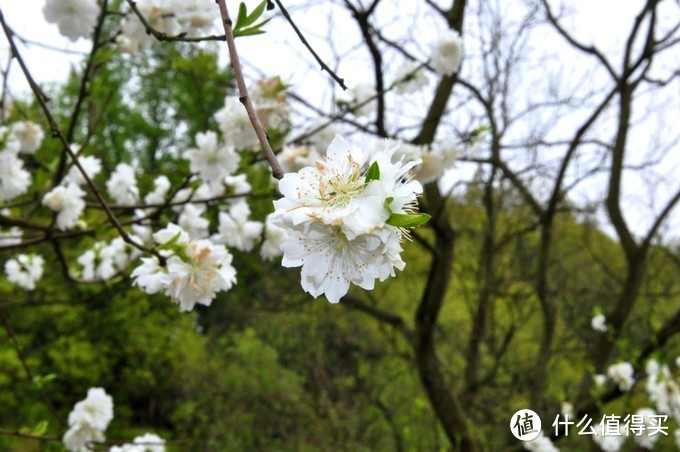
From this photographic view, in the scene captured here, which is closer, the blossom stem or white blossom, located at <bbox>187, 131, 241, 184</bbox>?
the blossom stem

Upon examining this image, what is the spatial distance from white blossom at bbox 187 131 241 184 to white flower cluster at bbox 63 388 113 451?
737 millimetres

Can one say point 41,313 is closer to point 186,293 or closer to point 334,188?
point 186,293

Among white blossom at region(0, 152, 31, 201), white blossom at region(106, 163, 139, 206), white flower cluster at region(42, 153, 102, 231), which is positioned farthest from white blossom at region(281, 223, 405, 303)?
white blossom at region(106, 163, 139, 206)

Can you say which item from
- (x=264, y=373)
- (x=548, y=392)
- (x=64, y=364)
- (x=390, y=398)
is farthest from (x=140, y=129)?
(x=548, y=392)

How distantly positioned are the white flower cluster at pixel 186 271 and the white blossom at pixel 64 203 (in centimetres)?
81

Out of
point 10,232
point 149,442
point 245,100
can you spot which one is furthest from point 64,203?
point 245,100

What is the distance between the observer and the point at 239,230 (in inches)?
72.9

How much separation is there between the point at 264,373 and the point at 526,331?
3678 millimetres

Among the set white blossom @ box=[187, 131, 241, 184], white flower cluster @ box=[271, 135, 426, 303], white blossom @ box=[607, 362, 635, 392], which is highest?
white blossom @ box=[187, 131, 241, 184]

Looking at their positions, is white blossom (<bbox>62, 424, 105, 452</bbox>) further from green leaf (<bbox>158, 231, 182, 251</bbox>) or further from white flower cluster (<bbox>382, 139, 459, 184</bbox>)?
white flower cluster (<bbox>382, 139, 459, 184</bbox>)

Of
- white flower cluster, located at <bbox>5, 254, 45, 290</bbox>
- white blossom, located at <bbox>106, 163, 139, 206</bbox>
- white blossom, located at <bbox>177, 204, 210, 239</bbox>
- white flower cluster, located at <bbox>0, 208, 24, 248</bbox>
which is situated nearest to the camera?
white flower cluster, located at <bbox>0, 208, 24, 248</bbox>

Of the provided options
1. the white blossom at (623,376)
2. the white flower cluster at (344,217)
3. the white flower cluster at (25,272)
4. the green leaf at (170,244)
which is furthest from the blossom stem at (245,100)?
the white blossom at (623,376)

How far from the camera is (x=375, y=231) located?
52 centimetres

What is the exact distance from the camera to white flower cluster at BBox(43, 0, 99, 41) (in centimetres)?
159
